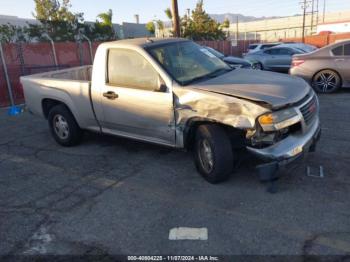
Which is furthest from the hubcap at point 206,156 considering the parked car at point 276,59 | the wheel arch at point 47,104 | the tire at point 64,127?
the parked car at point 276,59

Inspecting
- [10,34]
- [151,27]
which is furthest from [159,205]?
[151,27]

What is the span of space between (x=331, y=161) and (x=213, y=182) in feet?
5.88

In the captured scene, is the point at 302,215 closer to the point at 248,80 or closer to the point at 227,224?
the point at 227,224

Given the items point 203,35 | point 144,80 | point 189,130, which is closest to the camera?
point 189,130

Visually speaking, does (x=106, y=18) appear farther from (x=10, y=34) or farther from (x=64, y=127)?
(x=64, y=127)

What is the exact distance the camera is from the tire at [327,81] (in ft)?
30.8

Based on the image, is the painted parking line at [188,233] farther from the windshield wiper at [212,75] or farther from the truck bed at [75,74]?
the truck bed at [75,74]

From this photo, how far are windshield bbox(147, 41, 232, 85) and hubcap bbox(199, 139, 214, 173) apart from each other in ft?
2.77

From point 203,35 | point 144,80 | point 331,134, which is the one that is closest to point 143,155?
point 144,80

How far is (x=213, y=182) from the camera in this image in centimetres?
424

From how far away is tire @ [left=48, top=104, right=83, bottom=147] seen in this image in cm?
593

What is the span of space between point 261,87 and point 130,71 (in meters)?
1.89

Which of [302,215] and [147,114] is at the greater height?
[147,114]

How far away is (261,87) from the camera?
4.07 m
